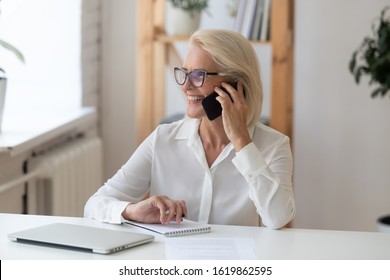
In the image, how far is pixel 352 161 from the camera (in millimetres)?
4125

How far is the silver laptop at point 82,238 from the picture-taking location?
1.84 m

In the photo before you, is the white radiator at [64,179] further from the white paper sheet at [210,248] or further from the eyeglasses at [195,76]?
the white paper sheet at [210,248]

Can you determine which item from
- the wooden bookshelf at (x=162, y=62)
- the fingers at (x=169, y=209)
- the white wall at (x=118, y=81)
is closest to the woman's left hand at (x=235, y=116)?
the fingers at (x=169, y=209)

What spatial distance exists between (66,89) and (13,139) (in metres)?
0.92

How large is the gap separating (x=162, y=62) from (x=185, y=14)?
11.9 inches

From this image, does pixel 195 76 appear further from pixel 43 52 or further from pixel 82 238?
pixel 43 52

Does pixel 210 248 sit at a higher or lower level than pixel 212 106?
lower

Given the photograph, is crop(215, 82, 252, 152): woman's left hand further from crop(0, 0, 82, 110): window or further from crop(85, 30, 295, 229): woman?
crop(0, 0, 82, 110): window

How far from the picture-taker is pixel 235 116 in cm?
223

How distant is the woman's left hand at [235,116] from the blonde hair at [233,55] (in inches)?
1.7

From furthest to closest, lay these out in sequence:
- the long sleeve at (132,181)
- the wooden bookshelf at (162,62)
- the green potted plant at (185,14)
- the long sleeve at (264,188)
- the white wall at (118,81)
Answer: the white wall at (118,81)
the green potted plant at (185,14)
the wooden bookshelf at (162,62)
the long sleeve at (132,181)
the long sleeve at (264,188)

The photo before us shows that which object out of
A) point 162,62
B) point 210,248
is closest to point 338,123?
point 162,62
